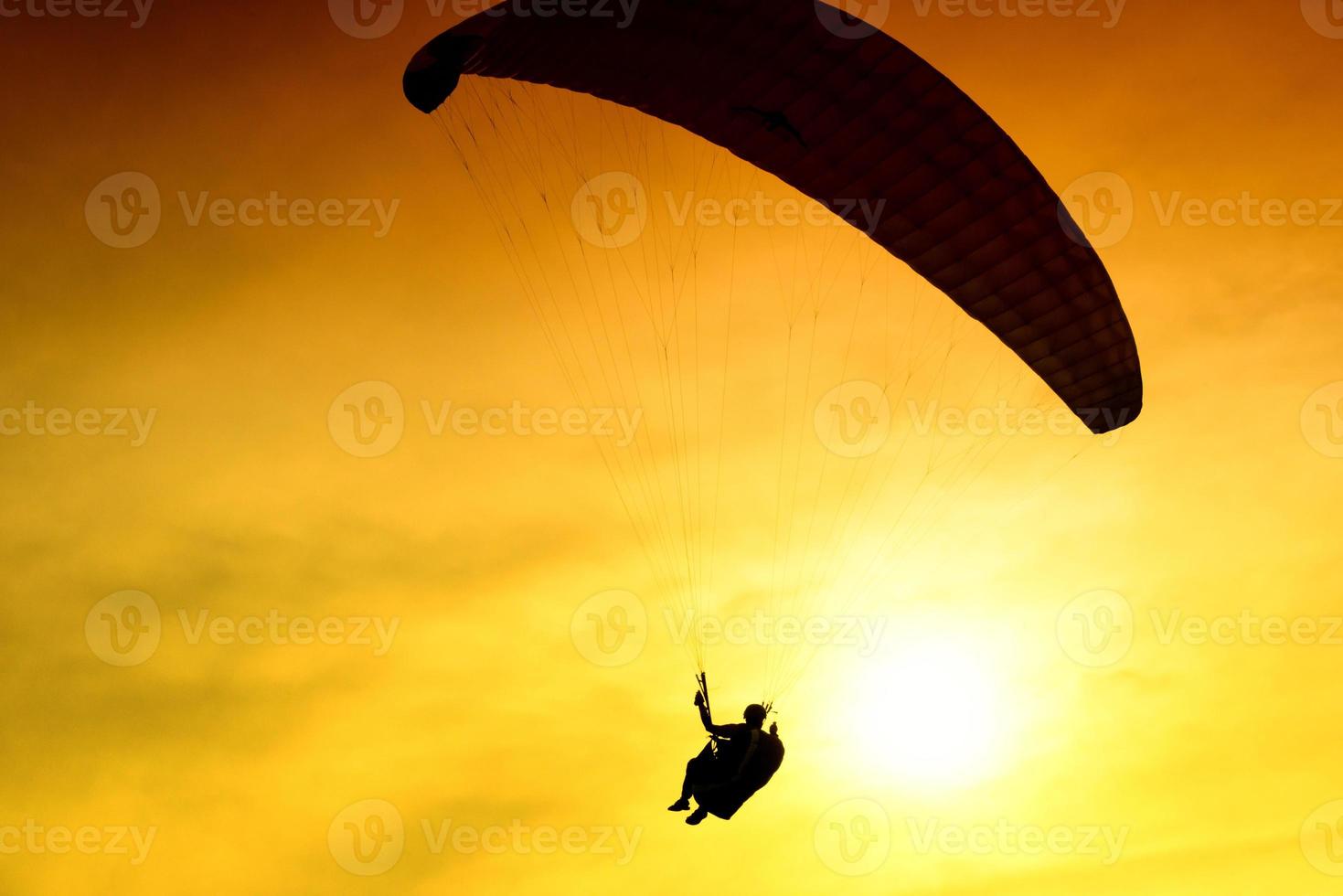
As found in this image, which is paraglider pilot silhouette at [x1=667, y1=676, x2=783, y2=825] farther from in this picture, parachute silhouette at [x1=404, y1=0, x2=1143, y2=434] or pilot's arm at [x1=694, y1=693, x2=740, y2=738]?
parachute silhouette at [x1=404, y1=0, x2=1143, y2=434]

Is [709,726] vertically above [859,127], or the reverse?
[859,127]

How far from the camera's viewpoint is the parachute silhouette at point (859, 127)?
20047 millimetres

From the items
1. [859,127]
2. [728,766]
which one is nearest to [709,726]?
[728,766]

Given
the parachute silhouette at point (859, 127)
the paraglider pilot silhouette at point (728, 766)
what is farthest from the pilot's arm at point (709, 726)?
the parachute silhouette at point (859, 127)

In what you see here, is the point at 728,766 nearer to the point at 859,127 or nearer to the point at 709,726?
the point at 709,726

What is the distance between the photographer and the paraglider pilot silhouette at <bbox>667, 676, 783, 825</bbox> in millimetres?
20578

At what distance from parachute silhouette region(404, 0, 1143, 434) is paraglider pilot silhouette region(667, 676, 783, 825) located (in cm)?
702

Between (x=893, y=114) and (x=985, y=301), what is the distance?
133 inches

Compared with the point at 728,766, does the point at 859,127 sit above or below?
above

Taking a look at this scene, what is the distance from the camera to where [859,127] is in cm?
2067

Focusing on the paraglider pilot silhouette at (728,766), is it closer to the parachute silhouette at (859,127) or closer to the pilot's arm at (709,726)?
the pilot's arm at (709,726)

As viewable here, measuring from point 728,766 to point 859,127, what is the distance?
900 centimetres

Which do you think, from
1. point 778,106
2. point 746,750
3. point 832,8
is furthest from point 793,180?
point 746,750

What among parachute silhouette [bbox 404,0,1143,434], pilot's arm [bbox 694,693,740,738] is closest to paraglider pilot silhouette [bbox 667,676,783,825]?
pilot's arm [bbox 694,693,740,738]
